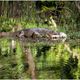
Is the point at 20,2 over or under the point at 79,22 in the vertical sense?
over

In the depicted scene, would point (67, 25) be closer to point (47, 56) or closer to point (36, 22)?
point (36, 22)

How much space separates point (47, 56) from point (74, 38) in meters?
3.95

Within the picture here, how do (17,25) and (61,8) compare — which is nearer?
(17,25)

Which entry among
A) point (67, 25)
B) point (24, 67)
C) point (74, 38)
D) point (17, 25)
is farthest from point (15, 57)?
point (67, 25)

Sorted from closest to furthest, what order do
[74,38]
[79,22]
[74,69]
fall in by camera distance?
[74,69], [74,38], [79,22]

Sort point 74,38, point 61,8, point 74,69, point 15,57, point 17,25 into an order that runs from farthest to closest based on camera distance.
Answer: point 61,8 < point 17,25 < point 74,38 < point 15,57 < point 74,69

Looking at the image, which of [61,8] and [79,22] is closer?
[79,22]

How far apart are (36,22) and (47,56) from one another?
692 centimetres

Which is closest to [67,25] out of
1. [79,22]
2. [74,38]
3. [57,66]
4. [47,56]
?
[79,22]

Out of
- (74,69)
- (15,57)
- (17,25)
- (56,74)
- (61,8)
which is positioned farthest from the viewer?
(61,8)

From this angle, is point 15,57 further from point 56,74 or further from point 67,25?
point 67,25

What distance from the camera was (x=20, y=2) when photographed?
522 inches

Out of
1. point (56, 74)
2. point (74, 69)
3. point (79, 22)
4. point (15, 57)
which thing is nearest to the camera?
point (56, 74)

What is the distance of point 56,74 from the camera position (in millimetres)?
3850
